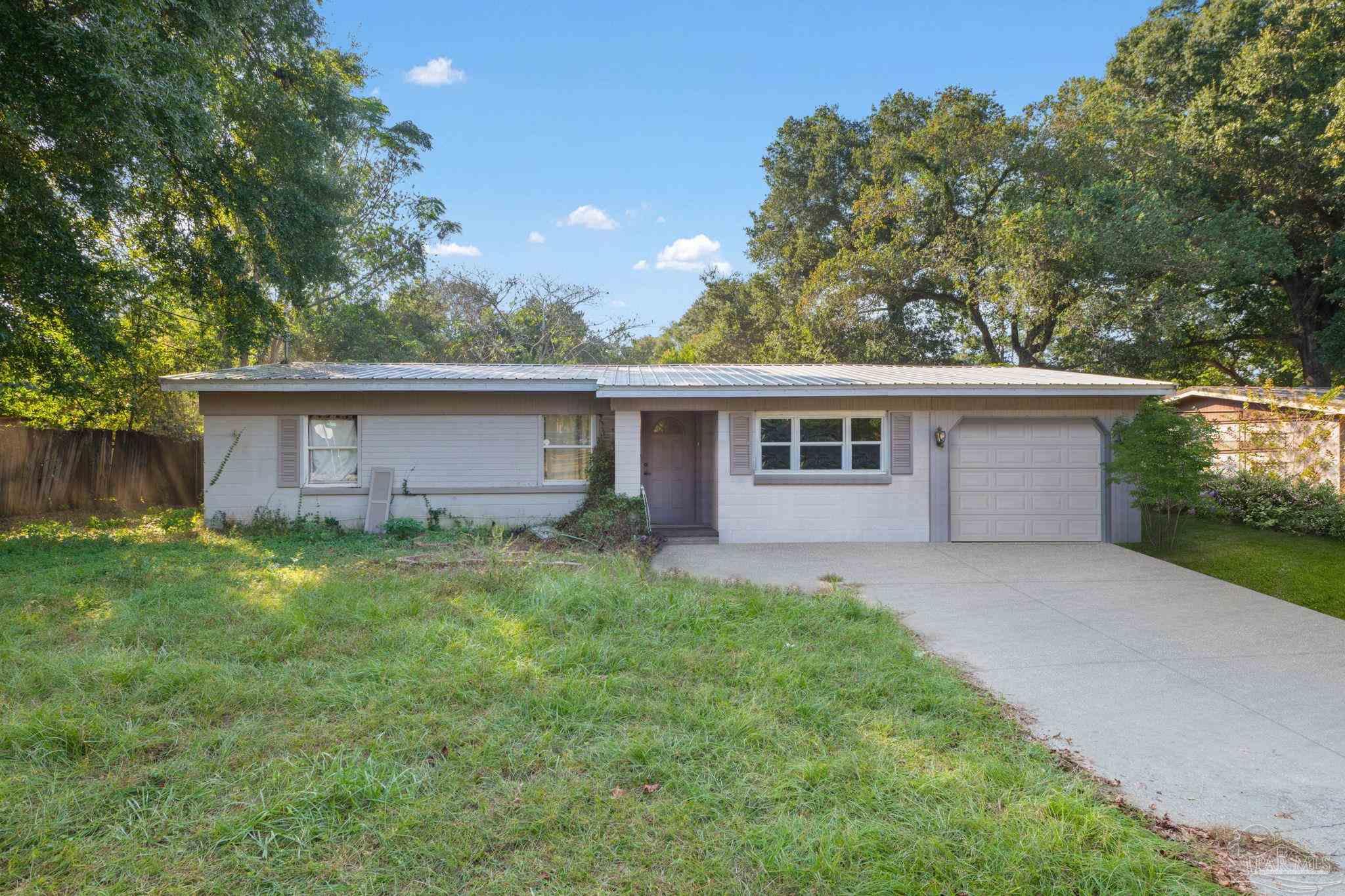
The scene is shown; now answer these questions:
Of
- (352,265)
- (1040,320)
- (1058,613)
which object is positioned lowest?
(1058,613)

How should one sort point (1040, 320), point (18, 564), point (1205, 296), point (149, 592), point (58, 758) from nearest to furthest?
point (58, 758)
point (149, 592)
point (18, 564)
point (1205, 296)
point (1040, 320)

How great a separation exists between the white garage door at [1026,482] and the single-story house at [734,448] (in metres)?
0.02

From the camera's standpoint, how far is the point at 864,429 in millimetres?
10578

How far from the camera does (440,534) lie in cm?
1033

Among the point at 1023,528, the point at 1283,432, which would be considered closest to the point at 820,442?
the point at 1023,528

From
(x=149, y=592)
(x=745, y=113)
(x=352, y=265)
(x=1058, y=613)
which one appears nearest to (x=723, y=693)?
(x=1058, y=613)

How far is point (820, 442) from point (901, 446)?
122 centimetres

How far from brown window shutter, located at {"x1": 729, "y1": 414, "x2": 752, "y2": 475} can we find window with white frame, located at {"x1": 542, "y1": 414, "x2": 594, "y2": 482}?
2.41 meters

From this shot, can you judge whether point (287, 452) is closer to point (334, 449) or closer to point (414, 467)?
point (334, 449)

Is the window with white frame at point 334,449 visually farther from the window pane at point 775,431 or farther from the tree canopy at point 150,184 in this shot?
the window pane at point 775,431

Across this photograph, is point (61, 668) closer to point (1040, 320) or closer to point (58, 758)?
point (58, 758)

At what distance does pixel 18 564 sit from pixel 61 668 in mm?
5057

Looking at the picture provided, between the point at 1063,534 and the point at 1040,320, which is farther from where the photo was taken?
the point at 1040,320

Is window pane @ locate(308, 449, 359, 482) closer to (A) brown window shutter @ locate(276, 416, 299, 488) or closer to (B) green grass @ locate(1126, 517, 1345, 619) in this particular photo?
(A) brown window shutter @ locate(276, 416, 299, 488)
